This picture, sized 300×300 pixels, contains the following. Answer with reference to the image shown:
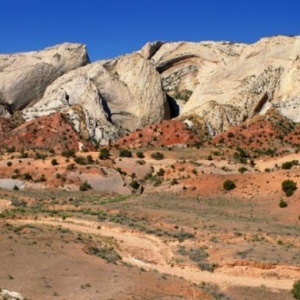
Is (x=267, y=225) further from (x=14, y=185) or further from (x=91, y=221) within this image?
(x=14, y=185)

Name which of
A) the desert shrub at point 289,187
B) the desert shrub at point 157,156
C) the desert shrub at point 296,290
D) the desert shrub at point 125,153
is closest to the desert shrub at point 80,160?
the desert shrub at point 125,153

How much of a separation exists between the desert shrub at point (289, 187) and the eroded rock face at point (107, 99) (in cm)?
4469

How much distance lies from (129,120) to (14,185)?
→ 1656 inches

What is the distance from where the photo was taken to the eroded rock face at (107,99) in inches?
3740

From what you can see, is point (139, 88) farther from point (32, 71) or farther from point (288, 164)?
point (288, 164)

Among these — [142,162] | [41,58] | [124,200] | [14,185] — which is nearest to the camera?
[124,200]

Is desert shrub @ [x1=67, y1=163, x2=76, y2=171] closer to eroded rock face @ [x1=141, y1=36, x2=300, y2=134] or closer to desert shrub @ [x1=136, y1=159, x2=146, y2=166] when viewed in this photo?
desert shrub @ [x1=136, y1=159, x2=146, y2=166]

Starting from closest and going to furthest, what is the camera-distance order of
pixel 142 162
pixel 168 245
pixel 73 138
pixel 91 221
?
1. pixel 168 245
2. pixel 91 221
3. pixel 142 162
4. pixel 73 138

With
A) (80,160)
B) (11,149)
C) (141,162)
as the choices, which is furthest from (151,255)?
(11,149)

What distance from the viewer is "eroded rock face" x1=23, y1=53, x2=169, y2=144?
95.0m

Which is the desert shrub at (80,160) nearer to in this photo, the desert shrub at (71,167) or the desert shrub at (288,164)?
the desert shrub at (71,167)

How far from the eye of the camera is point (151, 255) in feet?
114

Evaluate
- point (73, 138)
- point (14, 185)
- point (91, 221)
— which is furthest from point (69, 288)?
point (73, 138)

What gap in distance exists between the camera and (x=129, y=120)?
3930 inches
